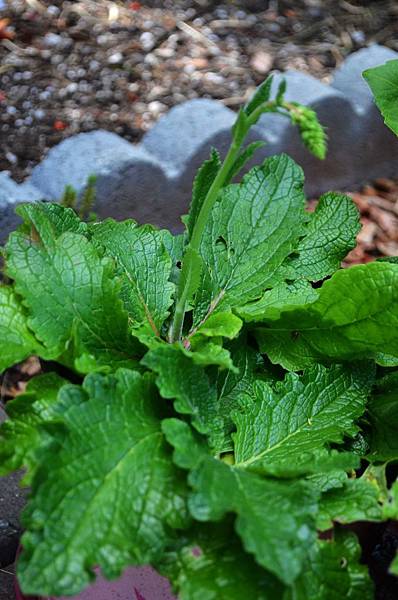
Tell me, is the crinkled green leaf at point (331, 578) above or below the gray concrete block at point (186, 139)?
above

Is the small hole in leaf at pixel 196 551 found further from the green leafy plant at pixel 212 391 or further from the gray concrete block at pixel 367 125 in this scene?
the gray concrete block at pixel 367 125

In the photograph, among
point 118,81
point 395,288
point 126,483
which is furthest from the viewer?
point 118,81

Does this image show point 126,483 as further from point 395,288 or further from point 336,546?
point 395,288

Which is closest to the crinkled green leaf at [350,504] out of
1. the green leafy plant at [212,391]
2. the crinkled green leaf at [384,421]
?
the green leafy plant at [212,391]

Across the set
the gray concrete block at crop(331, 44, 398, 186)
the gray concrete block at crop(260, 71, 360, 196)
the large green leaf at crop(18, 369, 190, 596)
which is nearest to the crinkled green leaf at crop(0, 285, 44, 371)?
the large green leaf at crop(18, 369, 190, 596)

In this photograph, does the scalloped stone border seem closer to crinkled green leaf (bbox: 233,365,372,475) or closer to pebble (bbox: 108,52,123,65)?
pebble (bbox: 108,52,123,65)

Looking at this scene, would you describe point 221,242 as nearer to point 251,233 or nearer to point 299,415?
point 251,233

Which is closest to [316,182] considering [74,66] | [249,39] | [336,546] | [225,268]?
[249,39]
